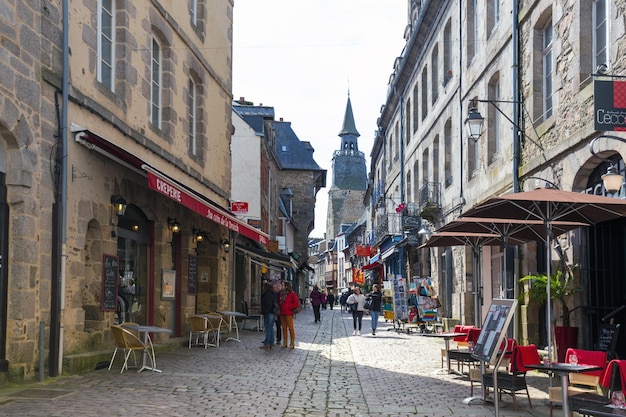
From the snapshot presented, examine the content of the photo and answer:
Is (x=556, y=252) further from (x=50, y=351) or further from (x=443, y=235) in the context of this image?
(x=50, y=351)

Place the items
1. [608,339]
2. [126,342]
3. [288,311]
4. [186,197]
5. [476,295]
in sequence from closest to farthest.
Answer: [608,339] → [126,342] → [186,197] → [288,311] → [476,295]

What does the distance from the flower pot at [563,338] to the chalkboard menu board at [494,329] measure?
4.02 meters

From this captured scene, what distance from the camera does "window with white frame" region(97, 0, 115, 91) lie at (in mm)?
11481

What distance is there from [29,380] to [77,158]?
3.03 m

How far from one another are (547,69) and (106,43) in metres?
7.77

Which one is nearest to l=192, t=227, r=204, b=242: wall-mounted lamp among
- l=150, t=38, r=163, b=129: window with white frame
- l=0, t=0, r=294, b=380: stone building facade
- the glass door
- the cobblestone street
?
l=0, t=0, r=294, b=380: stone building facade

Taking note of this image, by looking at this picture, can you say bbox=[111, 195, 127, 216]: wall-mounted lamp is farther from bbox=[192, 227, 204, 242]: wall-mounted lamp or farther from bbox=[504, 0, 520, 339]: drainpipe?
bbox=[504, 0, 520, 339]: drainpipe

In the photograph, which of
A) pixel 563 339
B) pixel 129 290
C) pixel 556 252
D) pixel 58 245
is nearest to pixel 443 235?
pixel 556 252

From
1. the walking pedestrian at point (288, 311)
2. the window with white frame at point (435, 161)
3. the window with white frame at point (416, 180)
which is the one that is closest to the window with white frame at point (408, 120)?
the window with white frame at point (416, 180)

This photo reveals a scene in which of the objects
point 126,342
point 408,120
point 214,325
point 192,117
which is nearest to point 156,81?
point 192,117

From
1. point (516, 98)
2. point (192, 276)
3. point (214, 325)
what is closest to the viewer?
point (516, 98)

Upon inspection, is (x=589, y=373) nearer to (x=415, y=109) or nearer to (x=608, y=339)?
(x=608, y=339)

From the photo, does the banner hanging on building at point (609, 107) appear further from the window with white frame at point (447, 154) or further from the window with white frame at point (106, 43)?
the window with white frame at point (447, 154)

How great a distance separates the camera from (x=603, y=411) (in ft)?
18.3
